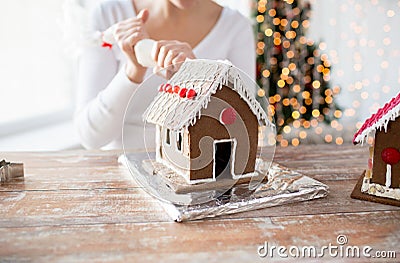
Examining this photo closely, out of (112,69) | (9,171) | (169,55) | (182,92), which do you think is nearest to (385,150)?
(182,92)

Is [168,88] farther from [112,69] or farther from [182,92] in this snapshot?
[112,69]

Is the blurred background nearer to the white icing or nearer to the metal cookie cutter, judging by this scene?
the white icing

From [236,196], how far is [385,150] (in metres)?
0.30

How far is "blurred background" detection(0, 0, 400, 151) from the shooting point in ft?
7.87

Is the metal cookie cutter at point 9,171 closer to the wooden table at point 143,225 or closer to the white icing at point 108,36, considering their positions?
the wooden table at point 143,225

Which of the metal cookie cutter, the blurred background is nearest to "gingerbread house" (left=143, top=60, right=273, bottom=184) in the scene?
the metal cookie cutter

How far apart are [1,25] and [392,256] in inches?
81.7

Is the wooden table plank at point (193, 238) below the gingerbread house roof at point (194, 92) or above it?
below

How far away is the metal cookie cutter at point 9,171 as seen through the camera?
111cm

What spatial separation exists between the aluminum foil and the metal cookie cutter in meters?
0.27

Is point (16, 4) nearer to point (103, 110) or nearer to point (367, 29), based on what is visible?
point (103, 110)

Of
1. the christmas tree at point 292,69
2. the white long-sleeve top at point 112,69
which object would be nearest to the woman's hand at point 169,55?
the white long-sleeve top at point 112,69

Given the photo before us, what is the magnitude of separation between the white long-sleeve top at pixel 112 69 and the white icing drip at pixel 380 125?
54 centimetres

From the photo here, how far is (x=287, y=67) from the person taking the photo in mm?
3525
